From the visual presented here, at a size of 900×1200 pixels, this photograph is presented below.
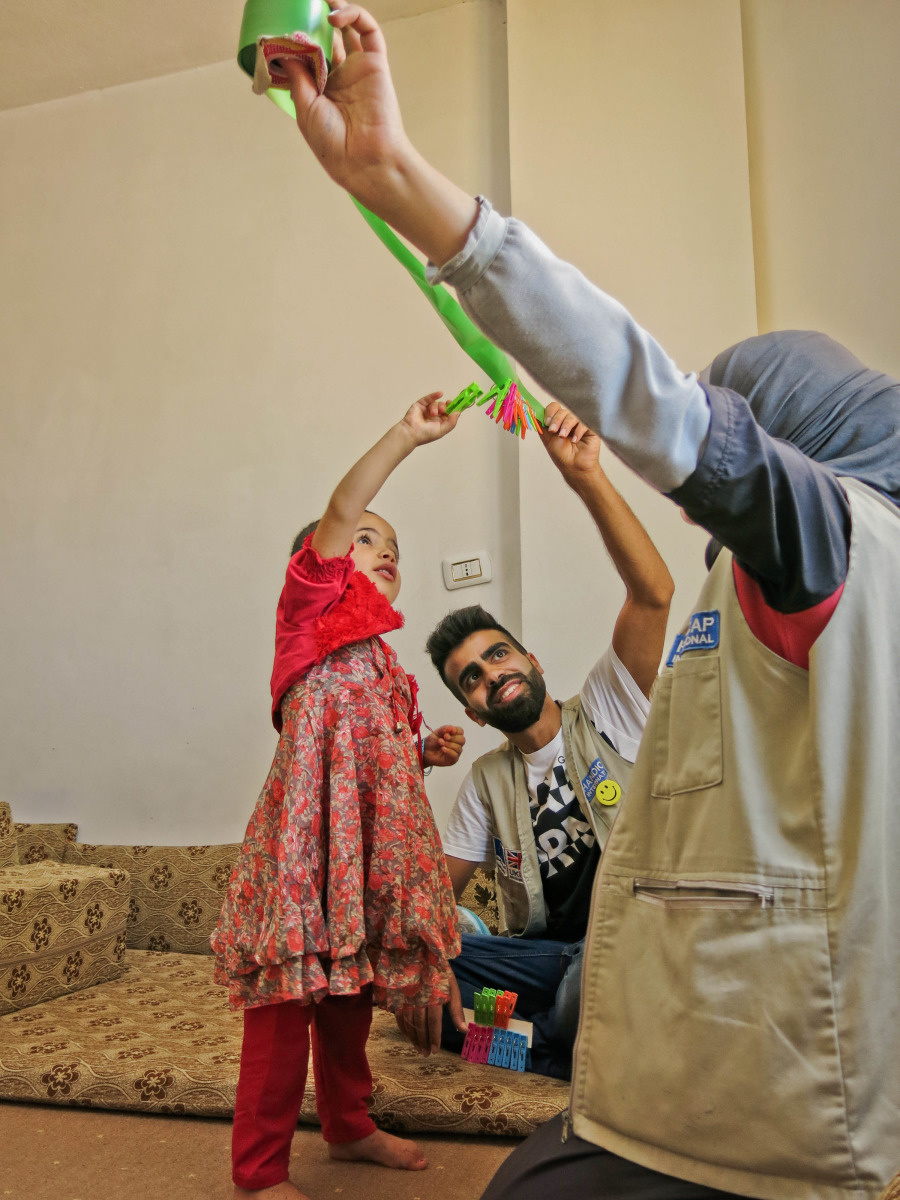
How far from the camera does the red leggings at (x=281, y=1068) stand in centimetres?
122

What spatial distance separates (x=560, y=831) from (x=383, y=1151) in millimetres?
634

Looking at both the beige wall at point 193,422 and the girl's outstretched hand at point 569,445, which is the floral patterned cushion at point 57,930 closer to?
the beige wall at point 193,422

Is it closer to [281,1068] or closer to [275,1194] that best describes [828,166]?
[281,1068]

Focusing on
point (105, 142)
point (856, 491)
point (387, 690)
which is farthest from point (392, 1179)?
point (105, 142)

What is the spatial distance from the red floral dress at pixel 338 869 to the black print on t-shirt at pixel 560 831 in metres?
0.44

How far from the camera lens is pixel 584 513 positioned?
2732 millimetres

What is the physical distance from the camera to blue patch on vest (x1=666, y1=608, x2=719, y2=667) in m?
0.70

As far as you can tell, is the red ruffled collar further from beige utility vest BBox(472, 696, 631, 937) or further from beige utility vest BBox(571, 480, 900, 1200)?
beige utility vest BBox(571, 480, 900, 1200)

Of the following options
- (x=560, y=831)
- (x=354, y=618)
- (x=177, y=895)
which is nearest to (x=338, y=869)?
(x=354, y=618)

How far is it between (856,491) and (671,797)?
263 mm

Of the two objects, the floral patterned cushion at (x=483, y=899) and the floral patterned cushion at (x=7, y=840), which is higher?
the floral patterned cushion at (x=7, y=840)

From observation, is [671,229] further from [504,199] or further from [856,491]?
[856,491]

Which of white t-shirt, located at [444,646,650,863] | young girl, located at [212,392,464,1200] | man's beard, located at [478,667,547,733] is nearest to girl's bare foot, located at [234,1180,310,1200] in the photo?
young girl, located at [212,392,464,1200]

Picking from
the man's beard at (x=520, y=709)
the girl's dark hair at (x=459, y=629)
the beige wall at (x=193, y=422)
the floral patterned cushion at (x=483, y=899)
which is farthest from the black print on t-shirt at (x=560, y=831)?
the beige wall at (x=193, y=422)
